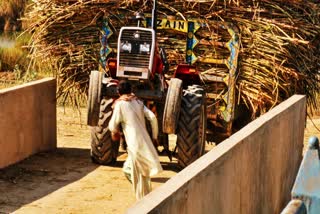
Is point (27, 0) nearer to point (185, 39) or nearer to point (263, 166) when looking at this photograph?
point (185, 39)

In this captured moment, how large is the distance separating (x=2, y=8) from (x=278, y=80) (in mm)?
24564

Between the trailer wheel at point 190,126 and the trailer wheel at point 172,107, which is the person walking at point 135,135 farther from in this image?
→ the trailer wheel at point 190,126

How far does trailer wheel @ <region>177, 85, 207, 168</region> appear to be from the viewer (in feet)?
38.7

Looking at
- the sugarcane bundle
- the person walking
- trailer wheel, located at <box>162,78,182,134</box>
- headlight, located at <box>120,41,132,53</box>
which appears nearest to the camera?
the person walking

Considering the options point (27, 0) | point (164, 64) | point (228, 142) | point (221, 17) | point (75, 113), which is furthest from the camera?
point (27, 0)

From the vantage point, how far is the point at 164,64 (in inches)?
481

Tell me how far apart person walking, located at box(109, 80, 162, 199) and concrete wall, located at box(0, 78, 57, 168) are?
275 cm

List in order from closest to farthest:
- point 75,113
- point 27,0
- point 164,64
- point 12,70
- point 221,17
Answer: point 164,64
point 221,17
point 75,113
point 12,70
point 27,0

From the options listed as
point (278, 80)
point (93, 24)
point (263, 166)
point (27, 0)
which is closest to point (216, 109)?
point (278, 80)

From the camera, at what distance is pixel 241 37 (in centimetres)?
1293

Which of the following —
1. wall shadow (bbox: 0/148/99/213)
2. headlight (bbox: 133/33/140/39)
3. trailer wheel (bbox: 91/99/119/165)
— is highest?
headlight (bbox: 133/33/140/39)

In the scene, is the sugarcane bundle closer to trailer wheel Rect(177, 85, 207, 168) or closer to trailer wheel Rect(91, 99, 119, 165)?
trailer wheel Rect(177, 85, 207, 168)

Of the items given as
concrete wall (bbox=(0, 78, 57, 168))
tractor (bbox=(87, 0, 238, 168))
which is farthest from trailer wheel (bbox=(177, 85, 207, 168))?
concrete wall (bbox=(0, 78, 57, 168))

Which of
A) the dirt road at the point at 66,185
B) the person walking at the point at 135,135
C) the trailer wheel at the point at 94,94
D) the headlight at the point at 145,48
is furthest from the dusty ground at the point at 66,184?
the headlight at the point at 145,48
